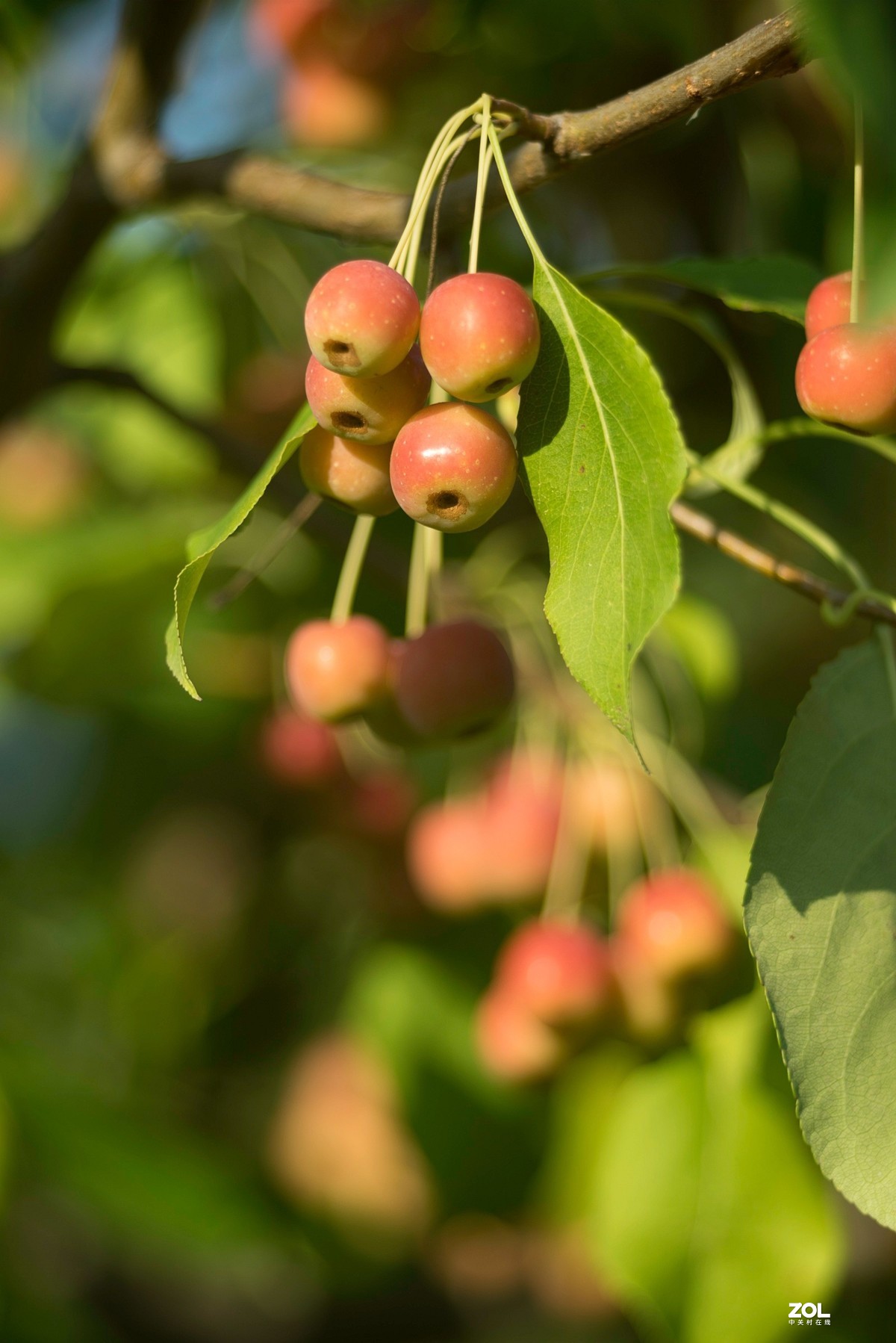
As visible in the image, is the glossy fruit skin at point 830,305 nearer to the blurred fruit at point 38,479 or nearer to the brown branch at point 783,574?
the brown branch at point 783,574

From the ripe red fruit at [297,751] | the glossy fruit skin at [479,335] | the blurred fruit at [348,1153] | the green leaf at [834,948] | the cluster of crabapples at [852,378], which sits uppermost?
the glossy fruit skin at [479,335]

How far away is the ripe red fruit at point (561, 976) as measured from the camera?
4.00ft

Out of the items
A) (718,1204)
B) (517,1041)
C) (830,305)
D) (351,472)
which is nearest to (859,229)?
(830,305)

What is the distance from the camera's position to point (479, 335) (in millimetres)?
596

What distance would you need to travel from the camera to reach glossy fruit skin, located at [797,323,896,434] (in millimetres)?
660

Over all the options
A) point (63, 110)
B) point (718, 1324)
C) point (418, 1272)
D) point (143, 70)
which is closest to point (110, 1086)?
point (418, 1272)

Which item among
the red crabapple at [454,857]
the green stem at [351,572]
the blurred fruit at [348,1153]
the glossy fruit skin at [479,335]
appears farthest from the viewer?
the blurred fruit at [348,1153]

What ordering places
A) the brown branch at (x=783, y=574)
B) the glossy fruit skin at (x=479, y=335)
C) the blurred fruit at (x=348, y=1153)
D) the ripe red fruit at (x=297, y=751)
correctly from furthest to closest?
the blurred fruit at (x=348, y=1153), the ripe red fruit at (x=297, y=751), the brown branch at (x=783, y=574), the glossy fruit skin at (x=479, y=335)

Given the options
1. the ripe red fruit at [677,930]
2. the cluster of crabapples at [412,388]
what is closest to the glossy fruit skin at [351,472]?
the cluster of crabapples at [412,388]

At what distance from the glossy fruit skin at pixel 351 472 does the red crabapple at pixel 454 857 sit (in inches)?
30.3

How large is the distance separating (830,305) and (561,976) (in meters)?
0.73

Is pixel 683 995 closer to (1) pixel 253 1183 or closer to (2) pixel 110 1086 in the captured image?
(1) pixel 253 1183

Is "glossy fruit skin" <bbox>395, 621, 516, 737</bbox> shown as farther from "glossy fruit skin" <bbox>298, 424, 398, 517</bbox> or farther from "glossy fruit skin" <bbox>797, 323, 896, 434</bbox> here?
"glossy fruit skin" <bbox>797, 323, 896, 434</bbox>

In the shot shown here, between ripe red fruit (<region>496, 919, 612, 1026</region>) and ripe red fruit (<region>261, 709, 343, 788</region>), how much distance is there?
44 cm
